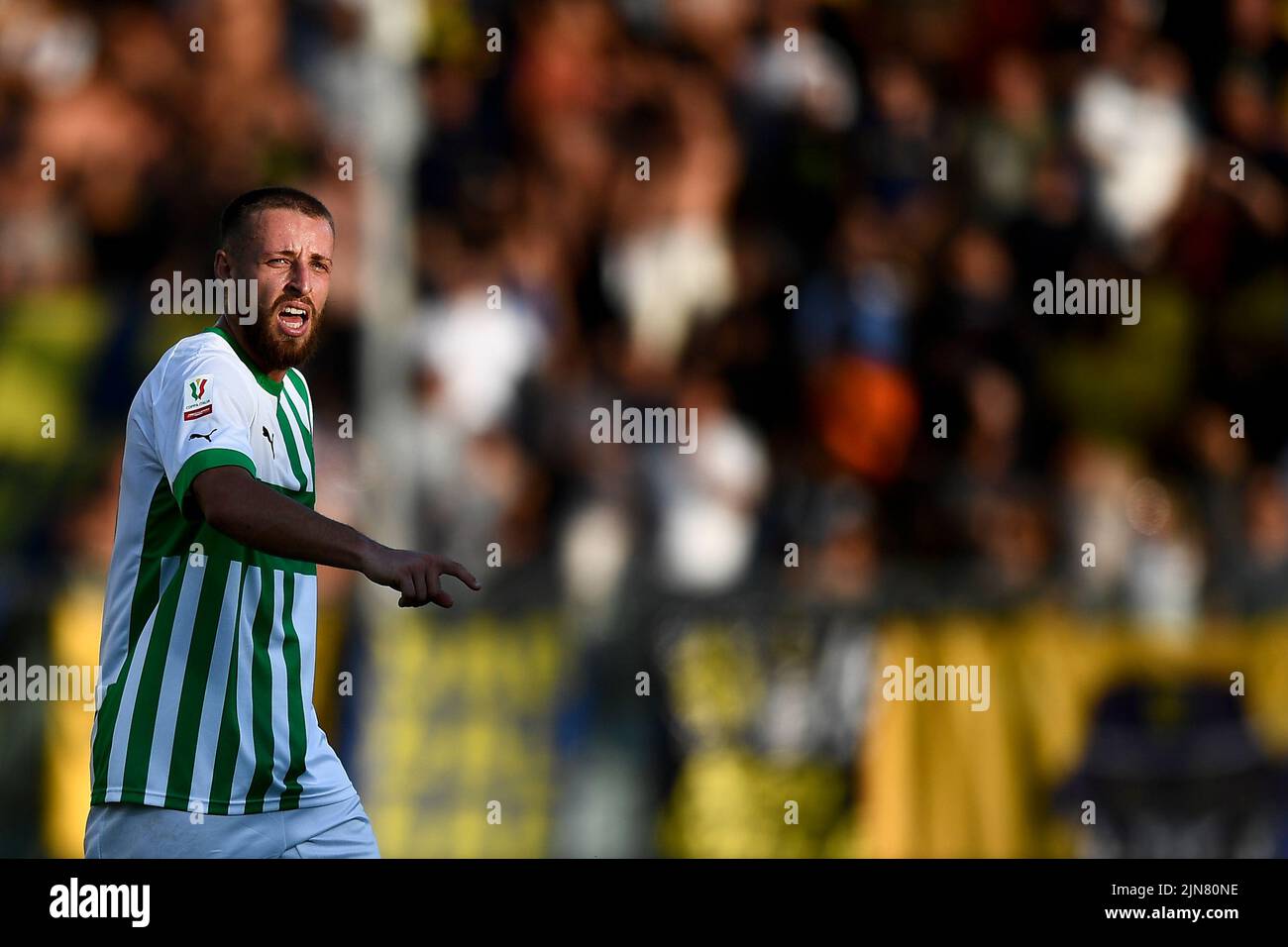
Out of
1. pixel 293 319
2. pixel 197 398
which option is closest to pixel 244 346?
pixel 293 319

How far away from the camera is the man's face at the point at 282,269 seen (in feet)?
12.5

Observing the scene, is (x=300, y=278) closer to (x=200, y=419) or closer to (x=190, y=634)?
(x=200, y=419)

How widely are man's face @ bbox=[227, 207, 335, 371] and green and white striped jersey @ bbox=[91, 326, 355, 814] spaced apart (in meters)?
0.10

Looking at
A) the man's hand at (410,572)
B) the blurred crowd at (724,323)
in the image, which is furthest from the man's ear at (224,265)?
the blurred crowd at (724,323)

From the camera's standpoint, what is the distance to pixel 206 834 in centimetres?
375

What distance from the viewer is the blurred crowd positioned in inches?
277

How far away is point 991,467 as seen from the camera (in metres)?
7.71

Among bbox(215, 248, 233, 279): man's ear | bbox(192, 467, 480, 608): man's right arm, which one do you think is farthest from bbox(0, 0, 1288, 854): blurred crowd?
bbox(192, 467, 480, 608): man's right arm

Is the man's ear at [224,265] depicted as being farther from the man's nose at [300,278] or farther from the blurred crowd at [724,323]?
the blurred crowd at [724,323]

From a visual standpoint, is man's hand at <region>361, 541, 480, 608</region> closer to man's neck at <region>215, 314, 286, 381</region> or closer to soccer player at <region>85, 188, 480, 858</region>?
soccer player at <region>85, 188, 480, 858</region>
